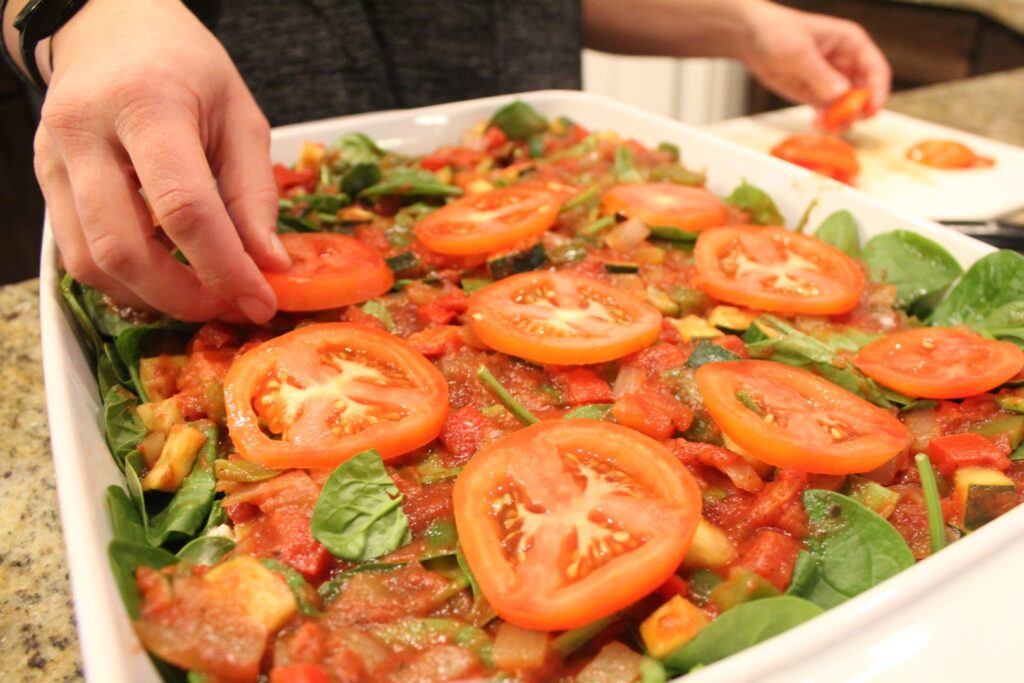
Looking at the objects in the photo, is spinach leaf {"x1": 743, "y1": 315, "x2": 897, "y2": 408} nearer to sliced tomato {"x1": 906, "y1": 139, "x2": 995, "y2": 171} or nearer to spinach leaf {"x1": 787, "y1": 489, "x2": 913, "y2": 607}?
spinach leaf {"x1": 787, "y1": 489, "x2": 913, "y2": 607}

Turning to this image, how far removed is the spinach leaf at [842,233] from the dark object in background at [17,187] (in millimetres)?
5041

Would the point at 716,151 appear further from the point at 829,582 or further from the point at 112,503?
the point at 112,503

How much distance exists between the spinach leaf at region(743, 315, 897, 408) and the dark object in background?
5.06 metres

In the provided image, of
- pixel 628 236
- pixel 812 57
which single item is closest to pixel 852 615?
pixel 628 236

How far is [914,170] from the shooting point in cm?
404

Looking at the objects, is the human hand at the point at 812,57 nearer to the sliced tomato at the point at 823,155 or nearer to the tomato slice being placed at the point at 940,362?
the sliced tomato at the point at 823,155

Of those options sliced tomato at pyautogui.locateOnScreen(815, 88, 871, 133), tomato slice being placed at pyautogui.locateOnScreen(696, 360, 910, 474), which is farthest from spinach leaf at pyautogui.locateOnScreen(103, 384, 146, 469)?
sliced tomato at pyautogui.locateOnScreen(815, 88, 871, 133)

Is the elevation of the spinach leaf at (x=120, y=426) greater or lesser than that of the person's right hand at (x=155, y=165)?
lesser

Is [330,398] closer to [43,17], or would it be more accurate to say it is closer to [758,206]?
[43,17]

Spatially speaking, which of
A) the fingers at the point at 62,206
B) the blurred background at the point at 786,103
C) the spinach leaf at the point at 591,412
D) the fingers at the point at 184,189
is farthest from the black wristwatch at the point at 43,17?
the blurred background at the point at 786,103

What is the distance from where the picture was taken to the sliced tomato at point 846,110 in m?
4.32

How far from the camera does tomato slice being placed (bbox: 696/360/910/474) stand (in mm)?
1630

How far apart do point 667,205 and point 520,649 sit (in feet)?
6.17

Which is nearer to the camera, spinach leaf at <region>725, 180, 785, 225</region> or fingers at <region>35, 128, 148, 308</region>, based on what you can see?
fingers at <region>35, 128, 148, 308</region>
